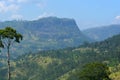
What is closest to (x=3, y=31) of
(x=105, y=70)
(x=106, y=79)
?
(x=106, y=79)

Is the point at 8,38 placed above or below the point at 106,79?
above

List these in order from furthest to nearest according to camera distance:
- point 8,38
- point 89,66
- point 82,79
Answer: point 89,66, point 82,79, point 8,38

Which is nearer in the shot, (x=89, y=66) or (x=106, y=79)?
(x=106, y=79)

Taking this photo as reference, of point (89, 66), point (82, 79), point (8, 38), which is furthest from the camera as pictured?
point (89, 66)

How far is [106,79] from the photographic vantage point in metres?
142

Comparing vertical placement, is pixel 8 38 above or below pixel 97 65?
above

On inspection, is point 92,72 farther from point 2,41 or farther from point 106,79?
point 2,41

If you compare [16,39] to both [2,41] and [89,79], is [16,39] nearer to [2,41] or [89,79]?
[2,41]

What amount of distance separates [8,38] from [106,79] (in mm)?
78225

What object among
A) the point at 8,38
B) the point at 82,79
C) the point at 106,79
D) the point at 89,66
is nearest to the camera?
the point at 8,38

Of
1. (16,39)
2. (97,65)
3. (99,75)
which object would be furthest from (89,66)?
(16,39)

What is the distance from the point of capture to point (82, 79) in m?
153

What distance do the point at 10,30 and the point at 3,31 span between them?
1661 mm

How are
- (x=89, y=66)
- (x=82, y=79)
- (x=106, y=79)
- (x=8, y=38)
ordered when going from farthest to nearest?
(x=89, y=66) → (x=82, y=79) → (x=106, y=79) → (x=8, y=38)
